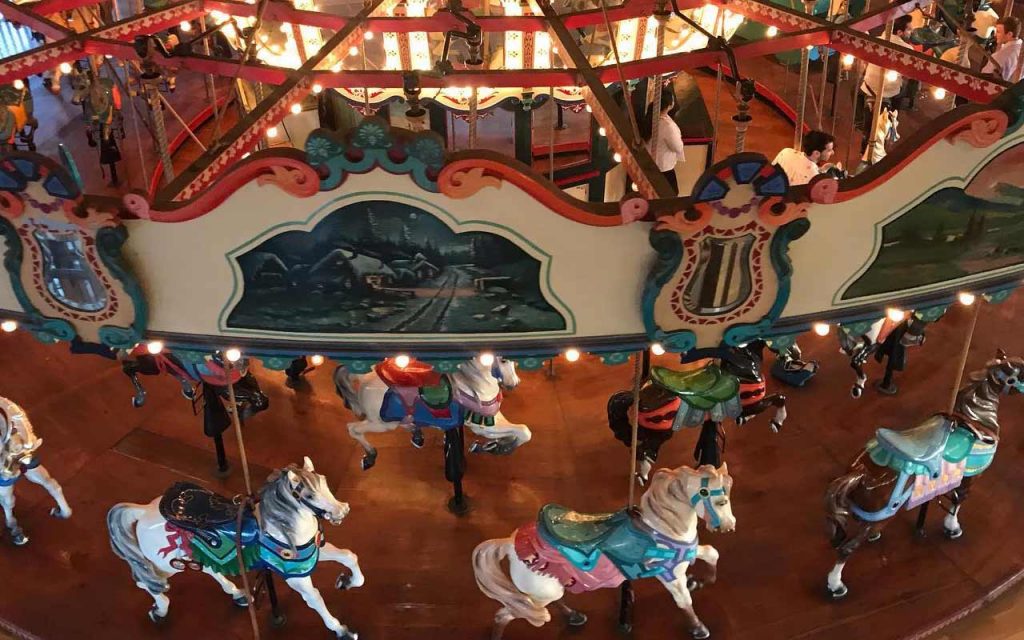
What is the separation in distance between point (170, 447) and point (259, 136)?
242 centimetres

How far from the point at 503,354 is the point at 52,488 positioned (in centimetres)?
320

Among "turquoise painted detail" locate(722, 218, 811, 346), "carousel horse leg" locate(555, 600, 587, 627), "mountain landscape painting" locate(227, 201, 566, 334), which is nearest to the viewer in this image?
"mountain landscape painting" locate(227, 201, 566, 334)

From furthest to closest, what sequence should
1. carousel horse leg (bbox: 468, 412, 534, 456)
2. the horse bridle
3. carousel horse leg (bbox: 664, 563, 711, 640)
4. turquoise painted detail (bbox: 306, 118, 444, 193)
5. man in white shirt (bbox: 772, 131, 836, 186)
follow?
man in white shirt (bbox: 772, 131, 836, 186) → carousel horse leg (bbox: 468, 412, 534, 456) → carousel horse leg (bbox: 664, 563, 711, 640) → the horse bridle → turquoise painted detail (bbox: 306, 118, 444, 193)

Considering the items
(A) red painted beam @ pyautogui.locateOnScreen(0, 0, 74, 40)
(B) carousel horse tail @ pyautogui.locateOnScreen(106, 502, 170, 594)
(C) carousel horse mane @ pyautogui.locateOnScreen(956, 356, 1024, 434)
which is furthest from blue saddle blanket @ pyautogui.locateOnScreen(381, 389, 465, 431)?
(A) red painted beam @ pyautogui.locateOnScreen(0, 0, 74, 40)

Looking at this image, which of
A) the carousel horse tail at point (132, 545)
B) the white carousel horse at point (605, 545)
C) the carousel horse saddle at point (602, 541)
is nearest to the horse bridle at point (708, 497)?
the white carousel horse at point (605, 545)

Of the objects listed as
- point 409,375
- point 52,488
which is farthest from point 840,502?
point 52,488

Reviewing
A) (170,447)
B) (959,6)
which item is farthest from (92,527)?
(959,6)

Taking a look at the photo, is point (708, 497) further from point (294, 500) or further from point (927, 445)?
point (294, 500)

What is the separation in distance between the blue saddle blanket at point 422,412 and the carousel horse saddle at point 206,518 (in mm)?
1192

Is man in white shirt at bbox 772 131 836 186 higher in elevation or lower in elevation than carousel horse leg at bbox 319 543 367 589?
higher

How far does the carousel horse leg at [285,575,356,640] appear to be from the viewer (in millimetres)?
5027

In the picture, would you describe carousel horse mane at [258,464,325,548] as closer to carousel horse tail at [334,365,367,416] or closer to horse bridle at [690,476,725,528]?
carousel horse tail at [334,365,367,416]

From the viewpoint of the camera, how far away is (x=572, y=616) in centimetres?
532

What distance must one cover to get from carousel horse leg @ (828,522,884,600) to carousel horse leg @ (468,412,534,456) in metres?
1.88
